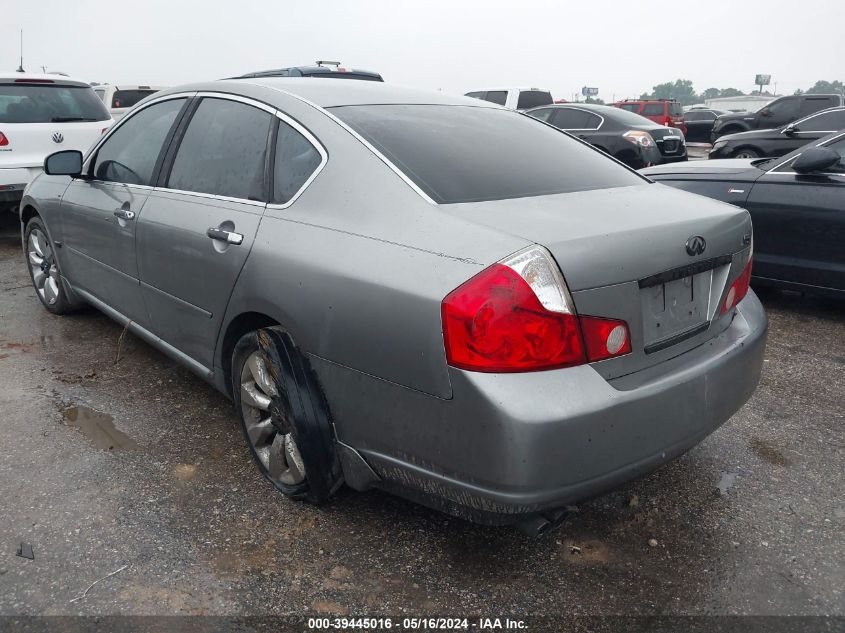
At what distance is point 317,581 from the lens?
7.48 ft

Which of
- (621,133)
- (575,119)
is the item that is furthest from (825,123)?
(575,119)

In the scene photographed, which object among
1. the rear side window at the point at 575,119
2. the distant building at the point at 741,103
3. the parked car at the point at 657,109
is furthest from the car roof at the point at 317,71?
the distant building at the point at 741,103

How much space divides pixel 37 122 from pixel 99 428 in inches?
210

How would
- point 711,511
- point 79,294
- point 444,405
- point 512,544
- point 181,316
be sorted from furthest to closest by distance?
point 79,294 < point 181,316 < point 711,511 < point 512,544 < point 444,405

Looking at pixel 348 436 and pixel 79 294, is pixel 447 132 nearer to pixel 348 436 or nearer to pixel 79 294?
pixel 348 436

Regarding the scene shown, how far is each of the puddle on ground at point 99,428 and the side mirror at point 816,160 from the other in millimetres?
4444

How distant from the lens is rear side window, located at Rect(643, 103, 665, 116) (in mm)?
23391

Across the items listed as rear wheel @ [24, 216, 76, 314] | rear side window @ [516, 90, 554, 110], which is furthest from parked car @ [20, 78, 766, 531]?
rear side window @ [516, 90, 554, 110]

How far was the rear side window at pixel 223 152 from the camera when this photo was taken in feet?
9.33

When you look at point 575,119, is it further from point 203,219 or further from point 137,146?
point 203,219

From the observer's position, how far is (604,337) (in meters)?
2.02

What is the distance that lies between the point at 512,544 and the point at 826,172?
3825 mm

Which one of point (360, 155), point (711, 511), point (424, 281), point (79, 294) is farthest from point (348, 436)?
point (79, 294)

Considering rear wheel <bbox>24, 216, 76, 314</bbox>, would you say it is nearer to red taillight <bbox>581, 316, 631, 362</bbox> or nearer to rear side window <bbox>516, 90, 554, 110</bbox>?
red taillight <bbox>581, 316, 631, 362</bbox>
